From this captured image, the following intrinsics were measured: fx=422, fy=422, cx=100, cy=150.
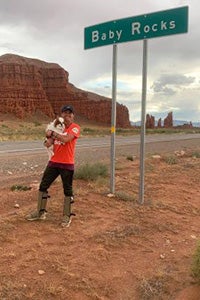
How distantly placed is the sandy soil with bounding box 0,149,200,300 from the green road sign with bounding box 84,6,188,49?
9.08 ft

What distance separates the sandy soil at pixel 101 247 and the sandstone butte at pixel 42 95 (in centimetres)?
8410

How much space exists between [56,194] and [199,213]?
2537 mm

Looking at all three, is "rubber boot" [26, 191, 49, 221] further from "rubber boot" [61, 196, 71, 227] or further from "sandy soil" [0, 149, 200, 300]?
"rubber boot" [61, 196, 71, 227]

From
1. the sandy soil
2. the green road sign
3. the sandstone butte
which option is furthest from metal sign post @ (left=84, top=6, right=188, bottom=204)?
the sandstone butte

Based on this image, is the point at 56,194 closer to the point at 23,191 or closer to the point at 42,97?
the point at 23,191

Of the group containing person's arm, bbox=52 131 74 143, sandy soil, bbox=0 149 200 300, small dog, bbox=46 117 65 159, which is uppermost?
small dog, bbox=46 117 65 159

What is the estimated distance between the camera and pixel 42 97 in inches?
3957

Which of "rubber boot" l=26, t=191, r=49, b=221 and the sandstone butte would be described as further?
the sandstone butte

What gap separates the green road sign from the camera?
6624 mm

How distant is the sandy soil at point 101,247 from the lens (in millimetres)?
4145

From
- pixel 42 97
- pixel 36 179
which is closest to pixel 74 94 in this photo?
pixel 42 97

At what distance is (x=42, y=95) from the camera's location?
100875mm

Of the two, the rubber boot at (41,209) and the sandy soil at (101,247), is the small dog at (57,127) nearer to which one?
the rubber boot at (41,209)

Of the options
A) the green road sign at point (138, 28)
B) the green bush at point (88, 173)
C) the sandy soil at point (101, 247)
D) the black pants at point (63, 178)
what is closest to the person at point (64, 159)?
the black pants at point (63, 178)
